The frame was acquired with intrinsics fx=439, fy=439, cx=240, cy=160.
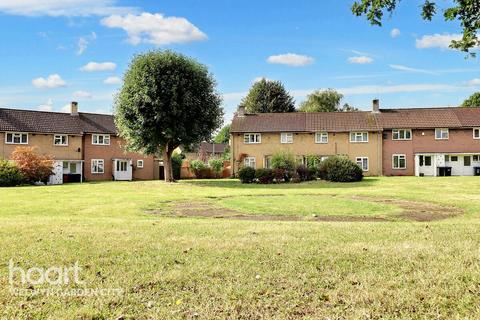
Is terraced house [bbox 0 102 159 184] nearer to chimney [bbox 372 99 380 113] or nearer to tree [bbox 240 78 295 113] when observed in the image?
tree [bbox 240 78 295 113]

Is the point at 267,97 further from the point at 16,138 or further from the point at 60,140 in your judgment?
the point at 16,138

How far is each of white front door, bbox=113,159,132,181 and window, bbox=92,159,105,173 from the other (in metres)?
1.45

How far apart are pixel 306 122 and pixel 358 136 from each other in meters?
6.73

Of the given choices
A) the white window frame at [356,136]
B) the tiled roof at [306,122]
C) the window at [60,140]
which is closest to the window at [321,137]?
the tiled roof at [306,122]

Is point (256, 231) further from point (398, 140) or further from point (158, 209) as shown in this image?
point (398, 140)

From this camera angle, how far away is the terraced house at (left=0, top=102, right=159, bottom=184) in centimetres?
4912

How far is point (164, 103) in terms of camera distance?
40500 millimetres

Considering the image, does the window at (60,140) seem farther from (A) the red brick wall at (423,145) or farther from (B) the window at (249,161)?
(A) the red brick wall at (423,145)

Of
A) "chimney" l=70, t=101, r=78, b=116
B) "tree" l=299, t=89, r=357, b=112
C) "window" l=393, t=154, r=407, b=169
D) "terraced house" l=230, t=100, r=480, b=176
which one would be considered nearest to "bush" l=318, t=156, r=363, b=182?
"terraced house" l=230, t=100, r=480, b=176

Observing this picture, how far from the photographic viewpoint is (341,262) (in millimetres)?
7199

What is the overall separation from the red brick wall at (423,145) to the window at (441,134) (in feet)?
1.19

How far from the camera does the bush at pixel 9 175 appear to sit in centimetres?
3959

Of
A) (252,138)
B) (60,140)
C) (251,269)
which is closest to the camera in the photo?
(251,269)

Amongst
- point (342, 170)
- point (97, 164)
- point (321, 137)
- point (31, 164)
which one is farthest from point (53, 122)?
point (342, 170)
